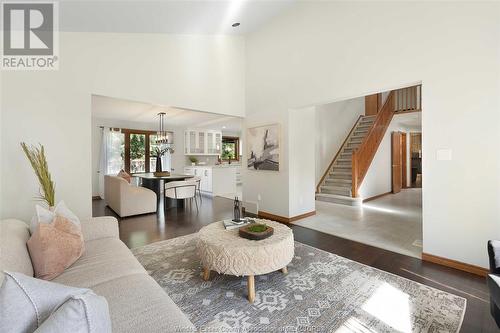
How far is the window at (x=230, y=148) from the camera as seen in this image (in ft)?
35.3

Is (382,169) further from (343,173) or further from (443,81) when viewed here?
(443,81)

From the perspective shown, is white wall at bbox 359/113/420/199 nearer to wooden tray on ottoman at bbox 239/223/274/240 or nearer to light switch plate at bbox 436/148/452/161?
light switch plate at bbox 436/148/452/161

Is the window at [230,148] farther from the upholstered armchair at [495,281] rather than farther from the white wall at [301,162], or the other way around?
the upholstered armchair at [495,281]

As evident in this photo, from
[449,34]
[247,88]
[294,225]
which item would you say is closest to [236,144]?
[247,88]

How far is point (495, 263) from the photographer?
1682 mm

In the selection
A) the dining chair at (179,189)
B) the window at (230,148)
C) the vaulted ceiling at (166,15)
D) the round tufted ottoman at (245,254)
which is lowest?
the round tufted ottoman at (245,254)

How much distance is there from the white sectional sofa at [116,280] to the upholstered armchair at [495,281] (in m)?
1.75

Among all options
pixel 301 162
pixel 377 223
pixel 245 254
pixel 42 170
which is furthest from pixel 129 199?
pixel 377 223

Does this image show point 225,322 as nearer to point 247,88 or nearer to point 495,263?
point 495,263

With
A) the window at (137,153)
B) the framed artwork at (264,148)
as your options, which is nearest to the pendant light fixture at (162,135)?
the window at (137,153)

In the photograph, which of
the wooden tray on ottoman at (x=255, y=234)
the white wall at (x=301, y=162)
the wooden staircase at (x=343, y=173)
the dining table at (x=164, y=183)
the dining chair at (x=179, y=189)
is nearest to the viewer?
the wooden tray on ottoman at (x=255, y=234)

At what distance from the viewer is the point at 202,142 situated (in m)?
9.01

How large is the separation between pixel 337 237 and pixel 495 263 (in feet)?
6.74

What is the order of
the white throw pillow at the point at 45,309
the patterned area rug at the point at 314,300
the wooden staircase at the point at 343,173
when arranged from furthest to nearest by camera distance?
the wooden staircase at the point at 343,173 < the patterned area rug at the point at 314,300 < the white throw pillow at the point at 45,309
